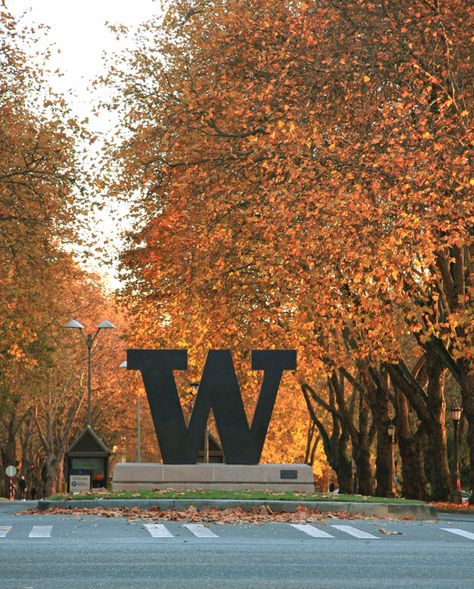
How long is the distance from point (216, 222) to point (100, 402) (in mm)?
48577

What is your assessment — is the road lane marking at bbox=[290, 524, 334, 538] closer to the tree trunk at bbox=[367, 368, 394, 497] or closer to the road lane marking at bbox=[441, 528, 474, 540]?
the road lane marking at bbox=[441, 528, 474, 540]

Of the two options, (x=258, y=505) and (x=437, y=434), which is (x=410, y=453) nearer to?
(x=437, y=434)

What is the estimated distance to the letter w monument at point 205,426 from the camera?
91.4 feet

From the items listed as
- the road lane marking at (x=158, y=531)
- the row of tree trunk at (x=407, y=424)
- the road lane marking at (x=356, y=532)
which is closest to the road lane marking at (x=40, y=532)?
the road lane marking at (x=158, y=531)

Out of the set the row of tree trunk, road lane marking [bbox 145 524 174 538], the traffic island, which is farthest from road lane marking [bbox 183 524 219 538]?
the row of tree trunk

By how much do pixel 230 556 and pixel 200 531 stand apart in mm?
3858

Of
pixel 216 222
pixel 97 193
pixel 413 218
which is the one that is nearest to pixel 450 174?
pixel 413 218

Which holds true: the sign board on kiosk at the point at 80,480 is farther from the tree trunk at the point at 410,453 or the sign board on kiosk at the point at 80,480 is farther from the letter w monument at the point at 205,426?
the letter w monument at the point at 205,426

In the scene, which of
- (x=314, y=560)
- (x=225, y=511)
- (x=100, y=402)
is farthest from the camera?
(x=100, y=402)

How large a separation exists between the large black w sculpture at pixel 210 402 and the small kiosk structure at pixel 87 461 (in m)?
15.3

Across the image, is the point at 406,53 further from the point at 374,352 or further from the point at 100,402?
the point at 100,402

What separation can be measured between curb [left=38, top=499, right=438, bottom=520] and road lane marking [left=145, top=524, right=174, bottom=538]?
3461 mm

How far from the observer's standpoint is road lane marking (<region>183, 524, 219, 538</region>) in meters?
16.5

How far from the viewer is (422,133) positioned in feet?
87.5
